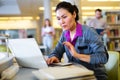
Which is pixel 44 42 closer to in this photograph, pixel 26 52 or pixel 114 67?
pixel 114 67

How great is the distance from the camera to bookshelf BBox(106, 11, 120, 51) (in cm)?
695

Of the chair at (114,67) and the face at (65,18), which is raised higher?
the face at (65,18)

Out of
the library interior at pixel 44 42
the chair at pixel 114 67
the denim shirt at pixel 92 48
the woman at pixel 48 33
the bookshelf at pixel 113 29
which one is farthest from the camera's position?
the bookshelf at pixel 113 29

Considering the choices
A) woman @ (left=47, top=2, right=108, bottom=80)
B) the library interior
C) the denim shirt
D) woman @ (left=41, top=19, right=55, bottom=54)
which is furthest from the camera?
woman @ (left=41, top=19, right=55, bottom=54)

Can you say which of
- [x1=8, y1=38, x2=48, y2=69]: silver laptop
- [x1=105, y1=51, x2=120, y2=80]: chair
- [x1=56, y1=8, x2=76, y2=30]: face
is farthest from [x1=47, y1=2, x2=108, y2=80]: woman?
[x1=105, y1=51, x2=120, y2=80]: chair

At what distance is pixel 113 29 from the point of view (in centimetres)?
699

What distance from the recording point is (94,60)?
119 centimetres

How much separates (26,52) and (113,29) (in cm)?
597

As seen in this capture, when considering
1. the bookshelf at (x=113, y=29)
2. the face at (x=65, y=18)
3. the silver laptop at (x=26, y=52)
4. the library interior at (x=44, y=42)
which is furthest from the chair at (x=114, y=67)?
the bookshelf at (x=113, y=29)

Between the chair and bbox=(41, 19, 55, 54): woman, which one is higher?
the chair

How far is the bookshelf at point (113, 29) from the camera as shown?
6949 millimetres

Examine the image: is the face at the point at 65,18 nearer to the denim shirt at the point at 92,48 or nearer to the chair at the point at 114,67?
the denim shirt at the point at 92,48

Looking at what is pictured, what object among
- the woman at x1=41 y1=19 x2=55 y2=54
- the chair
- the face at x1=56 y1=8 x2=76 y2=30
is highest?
the face at x1=56 y1=8 x2=76 y2=30

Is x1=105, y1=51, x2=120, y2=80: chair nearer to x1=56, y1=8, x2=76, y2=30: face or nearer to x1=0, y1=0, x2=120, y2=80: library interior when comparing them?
x1=0, y1=0, x2=120, y2=80: library interior
